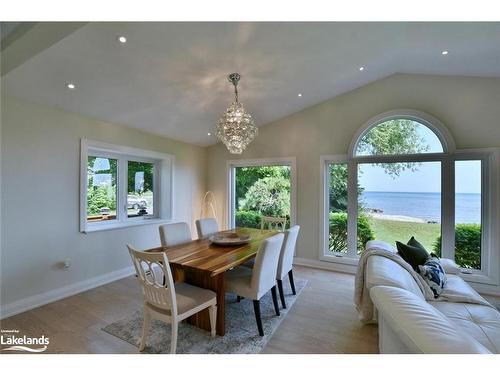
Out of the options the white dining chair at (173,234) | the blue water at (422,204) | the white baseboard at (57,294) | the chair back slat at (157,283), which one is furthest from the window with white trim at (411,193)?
the white baseboard at (57,294)

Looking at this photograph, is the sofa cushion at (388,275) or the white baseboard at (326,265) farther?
the white baseboard at (326,265)

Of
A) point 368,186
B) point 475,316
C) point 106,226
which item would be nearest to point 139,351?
point 106,226

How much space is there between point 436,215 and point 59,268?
522cm

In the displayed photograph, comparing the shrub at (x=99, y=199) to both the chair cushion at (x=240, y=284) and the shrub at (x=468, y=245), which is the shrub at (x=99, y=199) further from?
the shrub at (x=468, y=245)

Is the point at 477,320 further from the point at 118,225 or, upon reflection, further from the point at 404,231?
the point at 118,225

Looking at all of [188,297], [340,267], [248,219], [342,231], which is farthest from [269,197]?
[188,297]

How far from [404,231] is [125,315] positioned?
4.03m

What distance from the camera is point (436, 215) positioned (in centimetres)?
341

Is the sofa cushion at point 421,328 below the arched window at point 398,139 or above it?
below

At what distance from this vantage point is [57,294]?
2770 mm

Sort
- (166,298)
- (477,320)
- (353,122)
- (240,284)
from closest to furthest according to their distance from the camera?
(477,320) → (166,298) → (240,284) → (353,122)

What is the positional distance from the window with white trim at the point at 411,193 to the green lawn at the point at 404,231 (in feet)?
A: 0.04

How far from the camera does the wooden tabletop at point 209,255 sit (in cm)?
192

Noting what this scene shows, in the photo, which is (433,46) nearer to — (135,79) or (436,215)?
(436,215)
